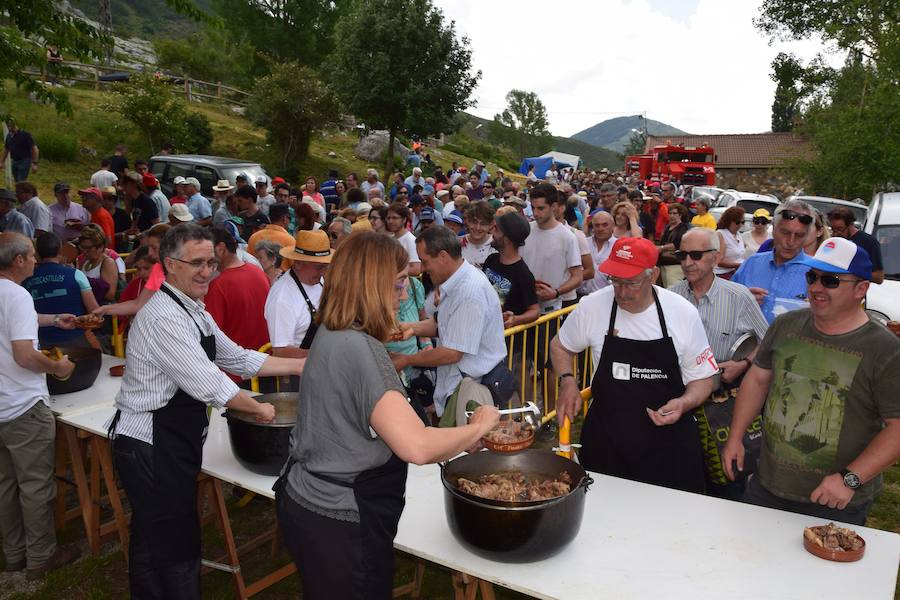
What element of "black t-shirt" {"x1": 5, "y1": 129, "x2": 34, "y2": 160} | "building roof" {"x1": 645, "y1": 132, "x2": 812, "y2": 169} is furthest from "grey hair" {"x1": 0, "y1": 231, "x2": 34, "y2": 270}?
"building roof" {"x1": 645, "y1": 132, "x2": 812, "y2": 169}

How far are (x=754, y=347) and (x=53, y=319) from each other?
16.9ft

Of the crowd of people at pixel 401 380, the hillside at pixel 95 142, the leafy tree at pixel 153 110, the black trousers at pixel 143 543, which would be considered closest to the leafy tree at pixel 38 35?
the crowd of people at pixel 401 380

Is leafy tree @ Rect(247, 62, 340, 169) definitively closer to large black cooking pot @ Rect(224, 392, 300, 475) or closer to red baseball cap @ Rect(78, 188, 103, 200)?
red baseball cap @ Rect(78, 188, 103, 200)

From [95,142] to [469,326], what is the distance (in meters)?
24.2

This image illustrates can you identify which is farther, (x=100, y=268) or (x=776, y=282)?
(x=100, y=268)

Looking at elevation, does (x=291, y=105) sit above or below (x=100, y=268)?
above

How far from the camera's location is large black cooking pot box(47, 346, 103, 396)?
4638mm

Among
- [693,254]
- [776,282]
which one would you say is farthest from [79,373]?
[776,282]

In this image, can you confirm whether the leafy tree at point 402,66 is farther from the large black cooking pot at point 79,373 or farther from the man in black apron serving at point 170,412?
the man in black apron serving at point 170,412

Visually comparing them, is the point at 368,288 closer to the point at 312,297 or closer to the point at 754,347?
the point at 312,297

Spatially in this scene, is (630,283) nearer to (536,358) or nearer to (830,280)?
(830,280)

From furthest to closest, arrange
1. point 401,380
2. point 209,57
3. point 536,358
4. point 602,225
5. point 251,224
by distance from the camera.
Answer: point 209,57 → point 251,224 → point 602,225 → point 536,358 → point 401,380

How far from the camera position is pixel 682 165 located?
34.5 meters

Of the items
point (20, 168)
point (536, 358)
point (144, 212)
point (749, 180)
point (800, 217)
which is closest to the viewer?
point (800, 217)
